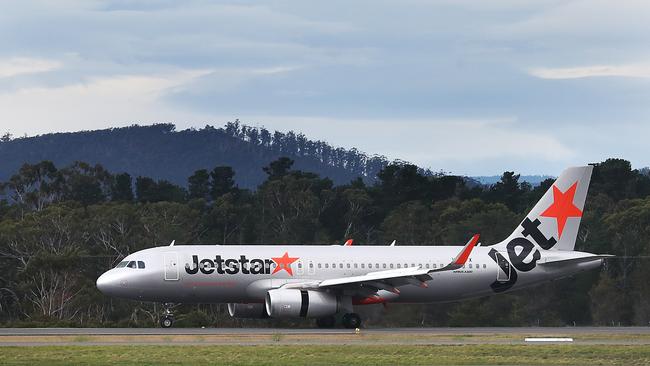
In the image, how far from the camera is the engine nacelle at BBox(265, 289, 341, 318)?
47812mm

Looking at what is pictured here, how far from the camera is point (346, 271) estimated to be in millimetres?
51188

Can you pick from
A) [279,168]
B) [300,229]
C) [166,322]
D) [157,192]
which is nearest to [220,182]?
[157,192]

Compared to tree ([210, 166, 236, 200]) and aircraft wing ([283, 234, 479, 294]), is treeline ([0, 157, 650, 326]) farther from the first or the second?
aircraft wing ([283, 234, 479, 294])

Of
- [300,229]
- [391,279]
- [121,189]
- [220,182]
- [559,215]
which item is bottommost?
[391,279]

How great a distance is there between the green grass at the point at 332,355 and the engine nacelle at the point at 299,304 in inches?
437

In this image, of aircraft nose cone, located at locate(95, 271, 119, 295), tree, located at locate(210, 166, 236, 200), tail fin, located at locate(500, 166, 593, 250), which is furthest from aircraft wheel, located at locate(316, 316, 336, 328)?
tree, located at locate(210, 166, 236, 200)

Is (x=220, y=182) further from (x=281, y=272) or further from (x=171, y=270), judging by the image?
(x=171, y=270)

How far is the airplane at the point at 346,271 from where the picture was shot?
48906 millimetres

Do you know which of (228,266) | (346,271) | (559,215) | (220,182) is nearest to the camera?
(228,266)

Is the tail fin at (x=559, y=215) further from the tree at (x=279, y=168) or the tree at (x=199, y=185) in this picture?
the tree at (x=279, y=168)

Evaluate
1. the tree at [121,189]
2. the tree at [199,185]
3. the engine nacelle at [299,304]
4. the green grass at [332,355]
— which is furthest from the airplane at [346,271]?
the tree at [121,189]

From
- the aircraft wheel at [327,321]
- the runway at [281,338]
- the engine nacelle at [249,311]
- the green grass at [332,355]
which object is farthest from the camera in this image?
the engine nacelle at [249,311]

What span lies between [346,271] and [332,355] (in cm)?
1748

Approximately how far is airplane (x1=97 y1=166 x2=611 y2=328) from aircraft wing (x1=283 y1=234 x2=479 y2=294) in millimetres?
48
